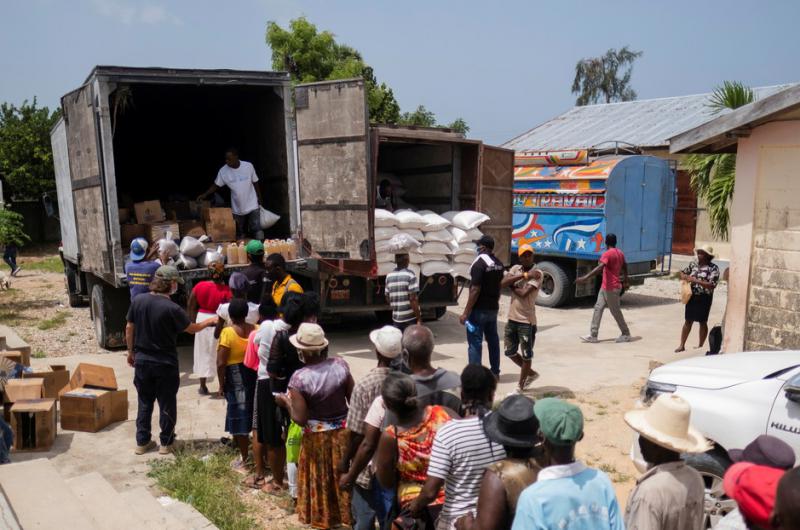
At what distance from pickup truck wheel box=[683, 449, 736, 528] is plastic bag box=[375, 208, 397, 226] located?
503cm

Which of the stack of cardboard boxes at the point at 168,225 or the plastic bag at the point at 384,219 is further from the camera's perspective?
the stack of cardboard boxes at the point at 168,225

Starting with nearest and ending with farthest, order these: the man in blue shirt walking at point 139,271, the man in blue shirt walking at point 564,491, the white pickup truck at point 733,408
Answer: the man in blue shirt walking at point 564,491 < the white pickup truck at point 733,408 < the man in blue shirt walking at point 139,271

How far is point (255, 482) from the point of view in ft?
15.1

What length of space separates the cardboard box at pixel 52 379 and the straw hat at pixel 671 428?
550 centimetres

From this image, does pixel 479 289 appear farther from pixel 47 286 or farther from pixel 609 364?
pixel 47 286

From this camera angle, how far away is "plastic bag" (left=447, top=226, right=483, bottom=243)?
8.74 metres

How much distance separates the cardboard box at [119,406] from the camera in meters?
5.86

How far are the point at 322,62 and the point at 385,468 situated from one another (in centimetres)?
1926

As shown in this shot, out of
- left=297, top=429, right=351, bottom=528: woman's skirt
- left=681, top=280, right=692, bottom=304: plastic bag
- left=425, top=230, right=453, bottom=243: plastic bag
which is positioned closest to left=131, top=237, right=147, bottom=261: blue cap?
left=425, top=230, right=453, bottom=243: plastic bag

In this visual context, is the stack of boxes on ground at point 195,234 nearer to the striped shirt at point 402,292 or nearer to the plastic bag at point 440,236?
the plastic bag at point 440,236

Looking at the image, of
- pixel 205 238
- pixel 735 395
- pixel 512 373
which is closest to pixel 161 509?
pixel 735 395

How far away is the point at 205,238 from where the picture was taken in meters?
8.60

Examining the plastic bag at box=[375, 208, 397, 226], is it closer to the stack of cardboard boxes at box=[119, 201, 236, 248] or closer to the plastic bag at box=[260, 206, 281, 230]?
the plastic bag at box=[260, 206, 281, 230]

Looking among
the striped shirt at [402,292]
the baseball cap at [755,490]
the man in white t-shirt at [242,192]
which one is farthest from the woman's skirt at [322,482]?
the man in white t-shirt at [242,192]
